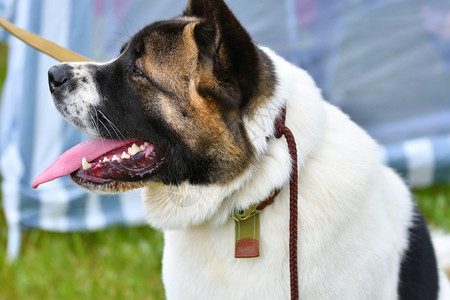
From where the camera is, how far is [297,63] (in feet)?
13.9

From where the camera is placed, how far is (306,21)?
419 cm

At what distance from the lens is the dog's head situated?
2.12m

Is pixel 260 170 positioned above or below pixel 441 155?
below

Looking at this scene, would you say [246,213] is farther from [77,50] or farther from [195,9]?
[77,50]

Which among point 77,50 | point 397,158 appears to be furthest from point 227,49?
point 397,158

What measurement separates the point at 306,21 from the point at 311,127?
2174mm

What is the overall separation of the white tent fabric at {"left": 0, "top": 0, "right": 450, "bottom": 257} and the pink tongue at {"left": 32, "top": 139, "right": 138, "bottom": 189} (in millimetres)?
1526

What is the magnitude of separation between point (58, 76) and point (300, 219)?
1.02 meters

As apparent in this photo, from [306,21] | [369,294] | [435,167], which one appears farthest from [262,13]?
[369,294]

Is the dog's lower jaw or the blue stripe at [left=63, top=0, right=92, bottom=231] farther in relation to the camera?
the blue stripe at [left=63, top=0, right=92, bottom=231]

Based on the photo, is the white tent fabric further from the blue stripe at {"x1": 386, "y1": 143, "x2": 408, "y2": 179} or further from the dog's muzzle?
the dog's muzzle

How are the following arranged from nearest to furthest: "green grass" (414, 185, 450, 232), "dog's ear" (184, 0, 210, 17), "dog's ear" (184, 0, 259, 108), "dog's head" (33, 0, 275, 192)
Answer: "dog's ear" (184, 0, 259, 108)
"dog's head" (33, 0, 275, 192)
"dog's ear" (184, 0, 210, 17)
"green grass" (414, 185, 450, 232)

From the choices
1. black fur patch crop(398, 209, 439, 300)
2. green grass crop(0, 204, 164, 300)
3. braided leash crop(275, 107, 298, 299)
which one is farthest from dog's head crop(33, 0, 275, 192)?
green grass crop(0, 204, 164, 300)

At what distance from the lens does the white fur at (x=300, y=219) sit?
215cm
